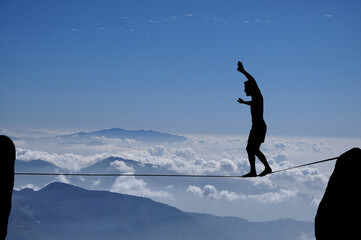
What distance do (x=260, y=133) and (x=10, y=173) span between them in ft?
26.6

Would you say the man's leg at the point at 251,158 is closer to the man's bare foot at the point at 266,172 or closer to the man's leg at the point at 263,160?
the man's leg at the point at 263,160

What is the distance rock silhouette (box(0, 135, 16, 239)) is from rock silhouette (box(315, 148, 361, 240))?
30.3 feet

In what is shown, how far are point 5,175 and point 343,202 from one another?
981cm

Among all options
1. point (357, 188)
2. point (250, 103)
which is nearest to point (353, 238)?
point (357, 188)

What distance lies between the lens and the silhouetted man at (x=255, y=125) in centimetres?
1491

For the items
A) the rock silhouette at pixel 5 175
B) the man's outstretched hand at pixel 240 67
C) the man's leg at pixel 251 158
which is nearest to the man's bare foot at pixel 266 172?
the man's leg at pixel 251 158

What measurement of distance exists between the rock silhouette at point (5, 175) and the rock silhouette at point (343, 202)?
9.22 meters

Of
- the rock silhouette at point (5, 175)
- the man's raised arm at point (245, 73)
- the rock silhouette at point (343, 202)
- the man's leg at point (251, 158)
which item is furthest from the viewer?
the man's leg at point (251, 158)

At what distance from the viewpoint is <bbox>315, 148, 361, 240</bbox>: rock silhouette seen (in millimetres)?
12422

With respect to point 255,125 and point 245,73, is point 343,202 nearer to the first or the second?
point 255,125

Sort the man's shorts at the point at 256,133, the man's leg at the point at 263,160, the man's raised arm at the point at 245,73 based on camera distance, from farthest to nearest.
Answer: the man's leg at the point at 263,160 → the man's shorts at the point at 256,133 → the man's raised arm at the point at 245,73

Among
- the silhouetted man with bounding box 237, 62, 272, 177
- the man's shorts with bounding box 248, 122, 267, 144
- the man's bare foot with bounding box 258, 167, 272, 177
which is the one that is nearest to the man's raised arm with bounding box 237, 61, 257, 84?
the silhouetted man with bounding box 237, 62, 272, 177

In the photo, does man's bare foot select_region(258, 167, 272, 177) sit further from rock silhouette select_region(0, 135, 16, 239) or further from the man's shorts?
rock silhouette select_region(0, 135, 16, 239)

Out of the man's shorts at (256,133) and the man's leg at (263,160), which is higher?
the man's shorts at (256,133)
